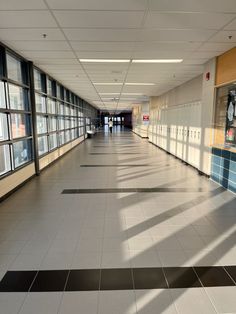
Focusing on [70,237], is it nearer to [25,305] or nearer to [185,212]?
[25,305]

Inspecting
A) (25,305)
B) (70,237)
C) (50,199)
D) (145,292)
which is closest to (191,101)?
(50,199)

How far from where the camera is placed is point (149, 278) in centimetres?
242

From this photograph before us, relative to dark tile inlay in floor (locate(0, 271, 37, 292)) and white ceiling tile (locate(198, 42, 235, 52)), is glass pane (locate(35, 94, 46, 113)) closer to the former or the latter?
white ceiling tile (locate(198, 42, 235, 52))

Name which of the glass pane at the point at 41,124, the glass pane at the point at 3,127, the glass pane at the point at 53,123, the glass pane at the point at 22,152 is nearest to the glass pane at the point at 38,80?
the glass pane at the point at 41,124

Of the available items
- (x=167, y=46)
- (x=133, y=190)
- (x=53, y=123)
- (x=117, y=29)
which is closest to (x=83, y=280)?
(x=133, y=190)

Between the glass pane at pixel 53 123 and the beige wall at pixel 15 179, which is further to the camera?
the glass pane at pixel 53 123

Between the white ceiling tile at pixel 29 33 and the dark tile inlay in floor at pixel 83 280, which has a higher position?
the white ceiling tile at pixel 29 33

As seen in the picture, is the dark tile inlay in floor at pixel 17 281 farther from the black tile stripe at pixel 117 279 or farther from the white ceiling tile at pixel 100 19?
the white ceiling tile at pixel 100 19

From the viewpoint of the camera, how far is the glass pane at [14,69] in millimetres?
5395

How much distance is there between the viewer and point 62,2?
315 centimetres

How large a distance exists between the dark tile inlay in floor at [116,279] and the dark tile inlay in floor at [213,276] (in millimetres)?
723

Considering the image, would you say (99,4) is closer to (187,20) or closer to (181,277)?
(187,20)

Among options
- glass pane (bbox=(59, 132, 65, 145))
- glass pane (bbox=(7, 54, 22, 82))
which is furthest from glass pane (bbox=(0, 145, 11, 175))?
glass pane (bbox=(59, 132, 65, 145))

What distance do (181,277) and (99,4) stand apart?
3.43m
